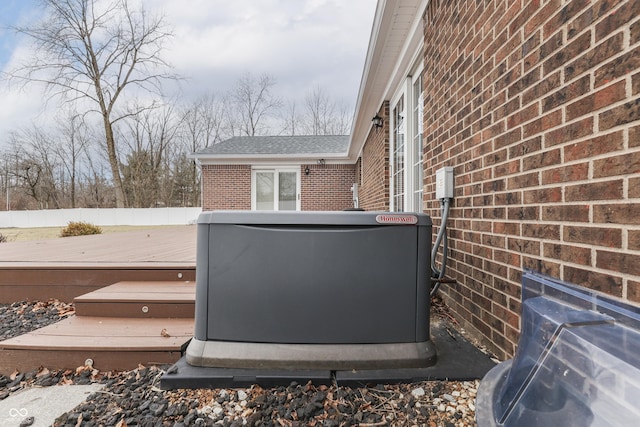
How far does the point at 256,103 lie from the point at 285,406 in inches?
866

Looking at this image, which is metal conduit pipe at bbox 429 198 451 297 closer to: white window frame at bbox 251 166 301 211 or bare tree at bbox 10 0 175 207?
white window frame at bbox 251 166 301 211

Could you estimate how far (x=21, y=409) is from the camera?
1.62m

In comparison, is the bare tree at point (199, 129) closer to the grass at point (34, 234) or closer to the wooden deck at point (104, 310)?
the grass at point (34, 234)

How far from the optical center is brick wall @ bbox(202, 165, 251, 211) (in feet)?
35.0

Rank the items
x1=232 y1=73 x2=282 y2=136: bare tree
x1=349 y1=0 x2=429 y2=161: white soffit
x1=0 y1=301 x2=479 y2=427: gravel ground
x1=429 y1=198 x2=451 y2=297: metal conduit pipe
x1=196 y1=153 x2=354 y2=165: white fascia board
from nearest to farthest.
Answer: x1=0 y1=301 x2=479 y2=427: gravel ground, x1=429 y1=198 x2=451 y2=297: metal conduit pipe, x1=349 y1=0 x2=429 y2=161: white soffit, x1=196 y1=153 x2=354 y2=165: white fascia board, x1=232 y1=73 x2=282 y2=136: bare tree

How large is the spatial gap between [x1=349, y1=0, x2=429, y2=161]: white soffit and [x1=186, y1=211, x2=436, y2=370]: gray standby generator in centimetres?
243

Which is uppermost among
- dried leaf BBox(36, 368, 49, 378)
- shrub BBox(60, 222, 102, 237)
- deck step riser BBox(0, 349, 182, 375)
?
shrub BBox(60, 222, 102, 237)

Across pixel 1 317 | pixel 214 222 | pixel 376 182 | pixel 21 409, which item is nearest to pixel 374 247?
pixel 214 222

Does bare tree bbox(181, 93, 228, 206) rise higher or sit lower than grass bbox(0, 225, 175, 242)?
higher

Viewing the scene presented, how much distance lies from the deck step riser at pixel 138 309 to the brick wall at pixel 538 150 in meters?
2.01

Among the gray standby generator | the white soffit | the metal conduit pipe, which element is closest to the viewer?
the gray standby generator

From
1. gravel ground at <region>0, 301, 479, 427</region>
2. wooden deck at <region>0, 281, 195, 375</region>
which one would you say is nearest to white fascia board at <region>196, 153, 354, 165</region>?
wooden deck at <region>0, 281, 195, 375</region>

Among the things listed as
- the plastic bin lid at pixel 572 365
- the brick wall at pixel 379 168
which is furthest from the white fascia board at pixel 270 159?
the plastic bin lid at pixel 572 365

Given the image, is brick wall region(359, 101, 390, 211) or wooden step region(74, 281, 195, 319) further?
brick wall region(359, 101, 390, 211)
